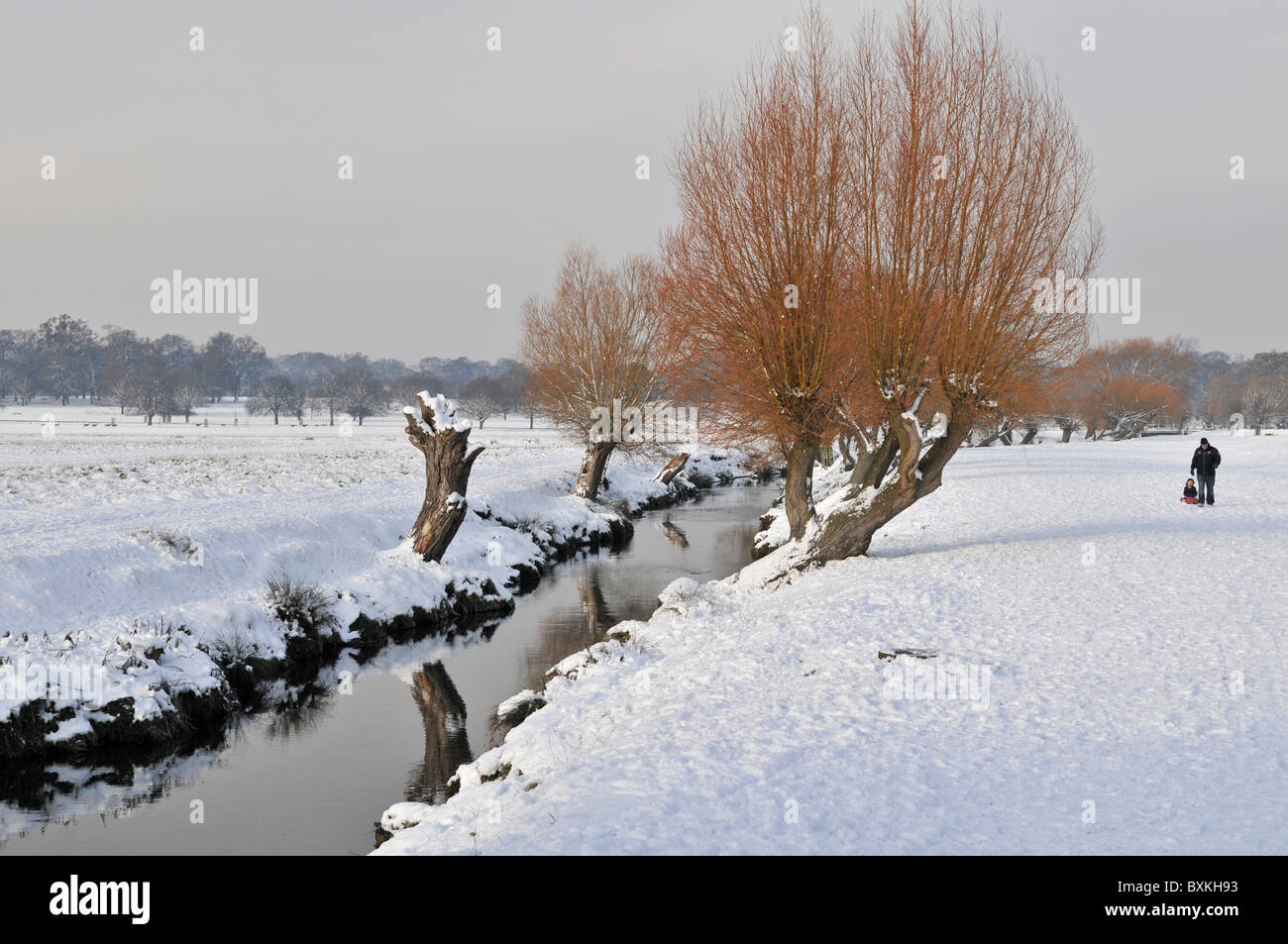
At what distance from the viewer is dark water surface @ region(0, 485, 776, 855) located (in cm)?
926

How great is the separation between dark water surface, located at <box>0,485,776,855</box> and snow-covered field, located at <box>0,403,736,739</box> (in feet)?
4.13

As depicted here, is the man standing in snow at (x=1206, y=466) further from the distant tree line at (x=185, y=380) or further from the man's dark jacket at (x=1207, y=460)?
the distant tree line at (x=185, y=380)

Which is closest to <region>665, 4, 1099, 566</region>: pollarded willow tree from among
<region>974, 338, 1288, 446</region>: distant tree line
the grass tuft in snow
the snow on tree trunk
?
the grass tuft in snow

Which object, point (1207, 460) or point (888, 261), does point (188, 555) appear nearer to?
point (888, 261)

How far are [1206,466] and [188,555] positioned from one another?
24.0 m

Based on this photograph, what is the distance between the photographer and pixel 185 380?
397ft

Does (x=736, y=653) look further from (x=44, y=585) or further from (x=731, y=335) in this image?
(x=44, y=585)

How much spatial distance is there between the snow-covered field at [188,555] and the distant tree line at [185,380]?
6228cm

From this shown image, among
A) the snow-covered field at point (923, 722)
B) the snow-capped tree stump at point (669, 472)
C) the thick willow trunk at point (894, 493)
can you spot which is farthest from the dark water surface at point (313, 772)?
the snow-capped tree stump at point (669, 472)

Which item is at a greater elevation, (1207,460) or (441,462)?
(441,462)

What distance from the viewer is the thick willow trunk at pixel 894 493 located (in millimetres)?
16328

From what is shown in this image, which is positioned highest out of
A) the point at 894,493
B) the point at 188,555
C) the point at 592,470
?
the point at 894,493

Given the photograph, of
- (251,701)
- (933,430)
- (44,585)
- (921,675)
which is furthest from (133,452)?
(921,675)

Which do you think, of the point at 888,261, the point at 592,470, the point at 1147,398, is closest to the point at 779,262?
the point at 888,261
